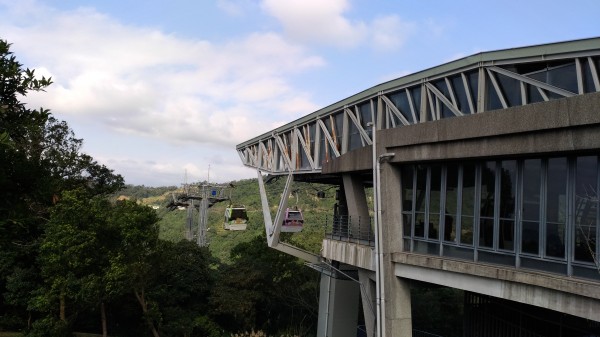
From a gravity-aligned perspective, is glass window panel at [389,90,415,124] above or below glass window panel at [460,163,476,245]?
above

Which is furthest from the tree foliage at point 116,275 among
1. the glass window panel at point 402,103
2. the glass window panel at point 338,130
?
the glass window panel at point 402,103

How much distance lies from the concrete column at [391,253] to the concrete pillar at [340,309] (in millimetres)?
9736

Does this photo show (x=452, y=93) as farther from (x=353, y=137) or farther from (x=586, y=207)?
(x=586, y=207)

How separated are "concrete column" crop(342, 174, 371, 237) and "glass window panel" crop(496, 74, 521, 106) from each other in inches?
275

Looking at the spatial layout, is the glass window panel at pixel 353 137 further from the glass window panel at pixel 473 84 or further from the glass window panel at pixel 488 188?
the glass window panel at pixel 488 188

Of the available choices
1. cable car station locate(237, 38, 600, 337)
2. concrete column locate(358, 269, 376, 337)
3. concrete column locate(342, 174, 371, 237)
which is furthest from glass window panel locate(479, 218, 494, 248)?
concrete column locate(342, 174, 371, 237)

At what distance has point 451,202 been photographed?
1430 centimetres

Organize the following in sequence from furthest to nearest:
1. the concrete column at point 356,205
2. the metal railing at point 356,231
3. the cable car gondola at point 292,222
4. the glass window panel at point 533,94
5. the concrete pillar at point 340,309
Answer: the cable car gondola at point 292,222
the concrete pillar at point 340,309
the concrete column at point 356,205
the metal railing at point 356,231
the glass window panel at point 533,94

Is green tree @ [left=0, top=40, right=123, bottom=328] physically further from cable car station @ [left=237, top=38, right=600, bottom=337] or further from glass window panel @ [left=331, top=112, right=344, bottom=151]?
glass window panel @ [left=331, top=112, right=344, bottom=151]

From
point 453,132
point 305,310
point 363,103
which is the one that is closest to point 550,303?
point 453,132

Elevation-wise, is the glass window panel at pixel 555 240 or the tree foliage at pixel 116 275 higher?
the glass window panel at pixel 555 240

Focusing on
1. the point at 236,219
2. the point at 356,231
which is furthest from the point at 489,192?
the point at 236,219

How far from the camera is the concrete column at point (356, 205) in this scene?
2059 cm

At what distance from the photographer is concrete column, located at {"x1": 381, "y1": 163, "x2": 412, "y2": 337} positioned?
14961 mm
